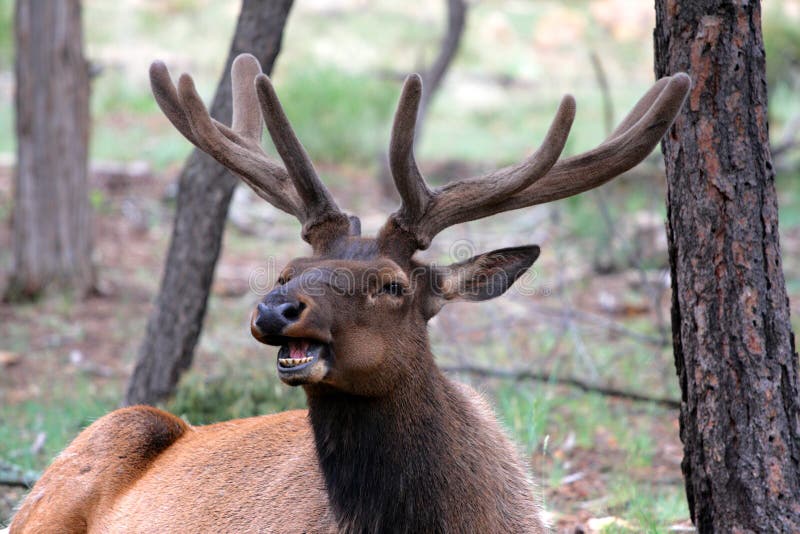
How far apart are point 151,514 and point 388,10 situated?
92.2ft

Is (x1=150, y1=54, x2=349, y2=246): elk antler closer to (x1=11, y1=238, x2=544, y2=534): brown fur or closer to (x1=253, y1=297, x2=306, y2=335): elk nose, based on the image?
(x1=11, y1=238, x2=544, y2=534): brown fur

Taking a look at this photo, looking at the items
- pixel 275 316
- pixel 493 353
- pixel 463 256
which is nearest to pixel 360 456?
pixel 275 316

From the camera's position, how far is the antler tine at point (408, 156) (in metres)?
3.62

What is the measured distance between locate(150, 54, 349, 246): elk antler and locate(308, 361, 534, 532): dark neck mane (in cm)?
73

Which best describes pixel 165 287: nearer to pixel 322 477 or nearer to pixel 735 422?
pixel 322 477

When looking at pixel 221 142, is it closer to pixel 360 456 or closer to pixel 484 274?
pixel 484 274

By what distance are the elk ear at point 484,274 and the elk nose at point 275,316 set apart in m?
0.90

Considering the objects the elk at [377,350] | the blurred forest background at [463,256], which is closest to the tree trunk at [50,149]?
the blurred forest background at [463,256]

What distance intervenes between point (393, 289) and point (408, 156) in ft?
1.72

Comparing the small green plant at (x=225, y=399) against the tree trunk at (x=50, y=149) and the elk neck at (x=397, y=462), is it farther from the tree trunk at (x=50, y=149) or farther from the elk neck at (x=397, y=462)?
the tree trunk at (x=50, y=149)

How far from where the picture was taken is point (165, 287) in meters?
6.24

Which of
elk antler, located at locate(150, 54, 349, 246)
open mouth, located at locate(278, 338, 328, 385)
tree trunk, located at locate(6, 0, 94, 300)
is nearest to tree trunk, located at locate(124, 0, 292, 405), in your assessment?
elk antler, located at locate(150, 54, 349, 246)

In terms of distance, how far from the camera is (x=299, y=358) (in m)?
3.43

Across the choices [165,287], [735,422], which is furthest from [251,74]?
[735,422]
